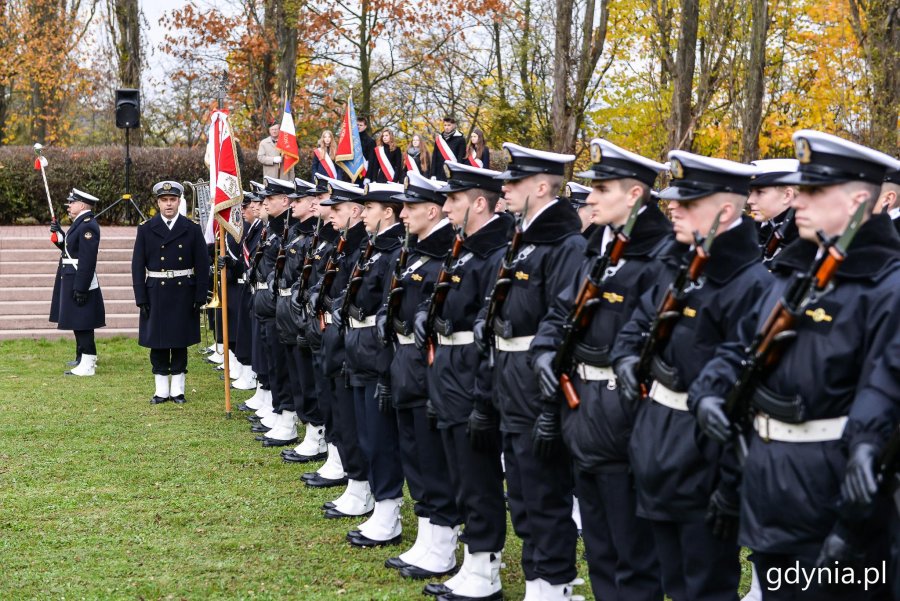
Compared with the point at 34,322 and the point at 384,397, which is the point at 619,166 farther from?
the point at 34,322

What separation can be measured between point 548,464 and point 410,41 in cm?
2579

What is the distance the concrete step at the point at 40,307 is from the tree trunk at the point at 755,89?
10909mm

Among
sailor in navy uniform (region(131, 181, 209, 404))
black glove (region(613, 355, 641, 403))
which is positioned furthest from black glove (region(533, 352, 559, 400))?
sailor in navy uniform (region(131, 181, 209, 404))

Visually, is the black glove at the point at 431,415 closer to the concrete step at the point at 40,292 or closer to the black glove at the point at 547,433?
the black glove at the point at 547,433

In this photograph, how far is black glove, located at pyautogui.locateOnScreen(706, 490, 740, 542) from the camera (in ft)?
13.5

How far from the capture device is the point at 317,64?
32.0 m

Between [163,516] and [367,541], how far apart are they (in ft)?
5.46

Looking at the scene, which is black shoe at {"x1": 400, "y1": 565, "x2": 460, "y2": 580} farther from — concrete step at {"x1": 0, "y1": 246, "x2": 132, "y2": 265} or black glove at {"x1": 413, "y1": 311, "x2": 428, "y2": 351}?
concrete step at {"x1": 0, "y1": 246, "x2": 132, "y2": 265}

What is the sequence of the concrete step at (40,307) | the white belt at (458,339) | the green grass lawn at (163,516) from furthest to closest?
the concrete step at (40,307)
the green grass lawn at (163,516)
the white belt at (458,339)

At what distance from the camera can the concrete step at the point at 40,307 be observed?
19453 mm

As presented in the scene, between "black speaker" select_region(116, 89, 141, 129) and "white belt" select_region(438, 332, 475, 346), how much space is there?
1651 centimetres

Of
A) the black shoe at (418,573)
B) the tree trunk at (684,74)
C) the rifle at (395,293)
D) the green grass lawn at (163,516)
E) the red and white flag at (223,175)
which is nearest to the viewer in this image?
the green grass lawn at (163,516)

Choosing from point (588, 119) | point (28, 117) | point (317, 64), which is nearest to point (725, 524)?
point (588, 119)

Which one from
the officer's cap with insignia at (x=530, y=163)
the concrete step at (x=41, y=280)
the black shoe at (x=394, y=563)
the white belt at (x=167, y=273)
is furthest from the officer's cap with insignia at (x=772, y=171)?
the concrete step at (x=41, y=280)
